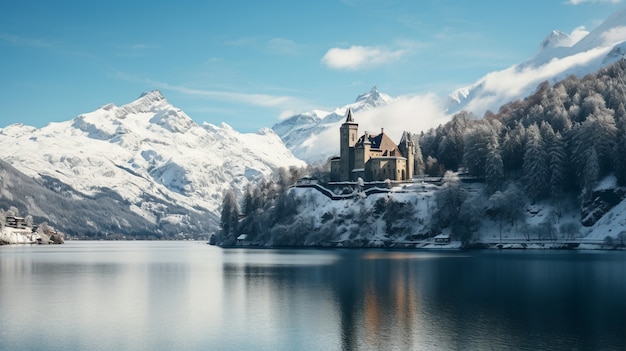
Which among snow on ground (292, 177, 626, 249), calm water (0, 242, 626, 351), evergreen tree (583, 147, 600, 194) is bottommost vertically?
calm water (0, 242, 626, 351)

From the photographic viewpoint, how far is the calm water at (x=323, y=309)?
51.8 meters

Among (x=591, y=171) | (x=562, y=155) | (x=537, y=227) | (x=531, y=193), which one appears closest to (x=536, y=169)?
(x=531, y=193)

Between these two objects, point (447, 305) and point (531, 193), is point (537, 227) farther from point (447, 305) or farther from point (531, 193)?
point (447, 305)

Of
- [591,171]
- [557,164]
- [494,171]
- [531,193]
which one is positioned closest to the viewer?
[591,171]

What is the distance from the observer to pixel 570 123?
642 ft

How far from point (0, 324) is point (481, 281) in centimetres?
5535

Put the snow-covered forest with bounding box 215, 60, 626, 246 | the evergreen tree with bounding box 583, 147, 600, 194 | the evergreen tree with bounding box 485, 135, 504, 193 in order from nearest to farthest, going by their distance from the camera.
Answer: the evergreen tree with bounding box 583, 147, 600, 194, the snow-covered forest with bounding box 215, 60, 626, 246, the evergreen tree with bounding box 485, 135, 504, 193

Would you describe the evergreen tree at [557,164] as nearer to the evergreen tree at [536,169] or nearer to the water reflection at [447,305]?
the evergreen tree at [536,169]

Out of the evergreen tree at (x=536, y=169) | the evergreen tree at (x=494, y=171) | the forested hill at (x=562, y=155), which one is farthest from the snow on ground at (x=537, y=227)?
the evergreen tree at (x=494, y=171)

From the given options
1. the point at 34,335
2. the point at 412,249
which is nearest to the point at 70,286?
the point at 34,335

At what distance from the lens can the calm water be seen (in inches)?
2041

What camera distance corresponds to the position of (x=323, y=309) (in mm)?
67375

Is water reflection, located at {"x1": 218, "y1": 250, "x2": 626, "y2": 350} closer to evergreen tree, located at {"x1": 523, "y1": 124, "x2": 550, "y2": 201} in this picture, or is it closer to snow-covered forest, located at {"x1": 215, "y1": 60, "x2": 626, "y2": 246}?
snow-covered forest, located at {"x1": 215, "y1": 60, "x2": 626, "y2": 246}

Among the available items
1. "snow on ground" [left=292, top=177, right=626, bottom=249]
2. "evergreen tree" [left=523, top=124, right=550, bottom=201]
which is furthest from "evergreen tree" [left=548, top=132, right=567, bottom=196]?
"snow on ground" [left=292, top=177, right=626, bottom=249]
